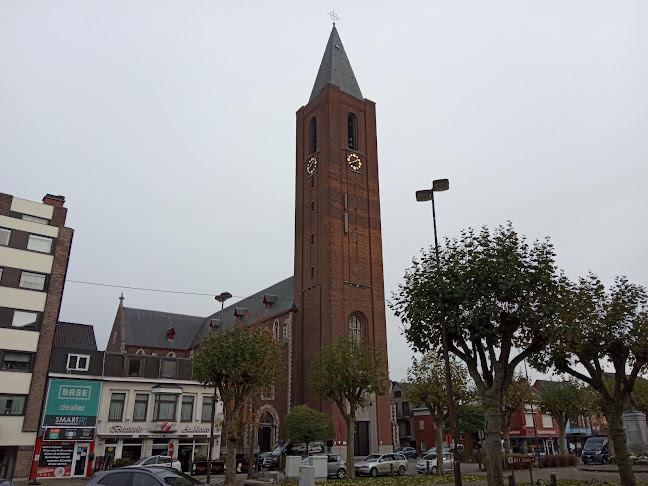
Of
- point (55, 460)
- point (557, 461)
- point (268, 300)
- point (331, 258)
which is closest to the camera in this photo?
point (55, 460)

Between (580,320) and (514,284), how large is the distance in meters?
5.03

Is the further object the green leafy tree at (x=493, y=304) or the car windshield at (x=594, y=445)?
the car windshield at (x=594, y=445)

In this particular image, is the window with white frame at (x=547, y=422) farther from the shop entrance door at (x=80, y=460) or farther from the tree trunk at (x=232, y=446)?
the shop entrance door at (x=80, y=460)

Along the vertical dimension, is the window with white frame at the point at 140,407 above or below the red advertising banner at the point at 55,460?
above

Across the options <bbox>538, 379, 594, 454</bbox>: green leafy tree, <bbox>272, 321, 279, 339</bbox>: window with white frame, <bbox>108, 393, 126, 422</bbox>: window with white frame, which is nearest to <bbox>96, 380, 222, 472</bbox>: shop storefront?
<bbox>108, 393, 126, 422</bbox>: window with white frame

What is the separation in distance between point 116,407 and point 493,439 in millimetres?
26557

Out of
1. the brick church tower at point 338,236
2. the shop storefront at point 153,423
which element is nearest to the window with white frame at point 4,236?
the shop storefront at point 153,423

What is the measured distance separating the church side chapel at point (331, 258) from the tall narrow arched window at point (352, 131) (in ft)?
0.38

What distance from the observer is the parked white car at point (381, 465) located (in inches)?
1307

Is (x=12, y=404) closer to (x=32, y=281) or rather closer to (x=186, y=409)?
(x=32, y=281)

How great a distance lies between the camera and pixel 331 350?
111ft

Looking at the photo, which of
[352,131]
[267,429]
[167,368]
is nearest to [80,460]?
[167,368]

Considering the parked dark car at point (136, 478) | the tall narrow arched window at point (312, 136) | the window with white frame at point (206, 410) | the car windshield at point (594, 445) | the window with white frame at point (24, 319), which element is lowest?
the car windshield at point (594, 445)

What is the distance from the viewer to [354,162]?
56.2m
